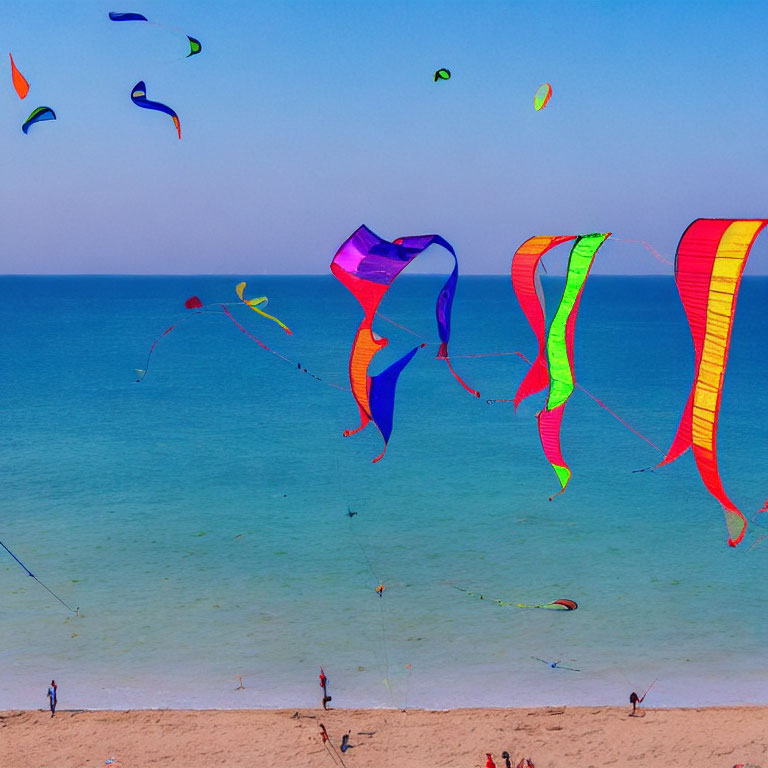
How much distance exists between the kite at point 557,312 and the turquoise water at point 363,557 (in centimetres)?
365

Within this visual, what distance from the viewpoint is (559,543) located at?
61.8ft

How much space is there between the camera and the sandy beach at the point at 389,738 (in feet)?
36.5

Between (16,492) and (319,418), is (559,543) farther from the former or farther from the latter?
(319,418)

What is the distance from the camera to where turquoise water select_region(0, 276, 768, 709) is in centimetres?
1345

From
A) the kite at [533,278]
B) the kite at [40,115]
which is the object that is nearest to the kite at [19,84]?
the kite at [40,115]

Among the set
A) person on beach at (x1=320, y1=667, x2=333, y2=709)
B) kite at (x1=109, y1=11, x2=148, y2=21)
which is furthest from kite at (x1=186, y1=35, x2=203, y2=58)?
person on beach at (x1=320, y1=667, x2=333, y2=709)

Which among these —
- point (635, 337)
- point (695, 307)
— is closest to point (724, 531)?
point (695, 307)

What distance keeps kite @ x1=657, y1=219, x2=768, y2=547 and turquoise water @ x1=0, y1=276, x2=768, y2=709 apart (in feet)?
16.1

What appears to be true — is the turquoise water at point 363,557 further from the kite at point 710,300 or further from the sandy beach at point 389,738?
the kite at point 710,300

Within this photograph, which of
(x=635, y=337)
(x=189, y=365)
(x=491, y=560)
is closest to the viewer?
(x=491, y=560)

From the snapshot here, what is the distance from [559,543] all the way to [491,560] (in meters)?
1.72

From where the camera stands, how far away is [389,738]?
11617 millimetres

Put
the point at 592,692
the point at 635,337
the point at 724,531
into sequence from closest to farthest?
the point at 592,692
the point at 724,531
the point at 635,337

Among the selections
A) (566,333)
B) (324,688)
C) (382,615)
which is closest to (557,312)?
(566,333)
